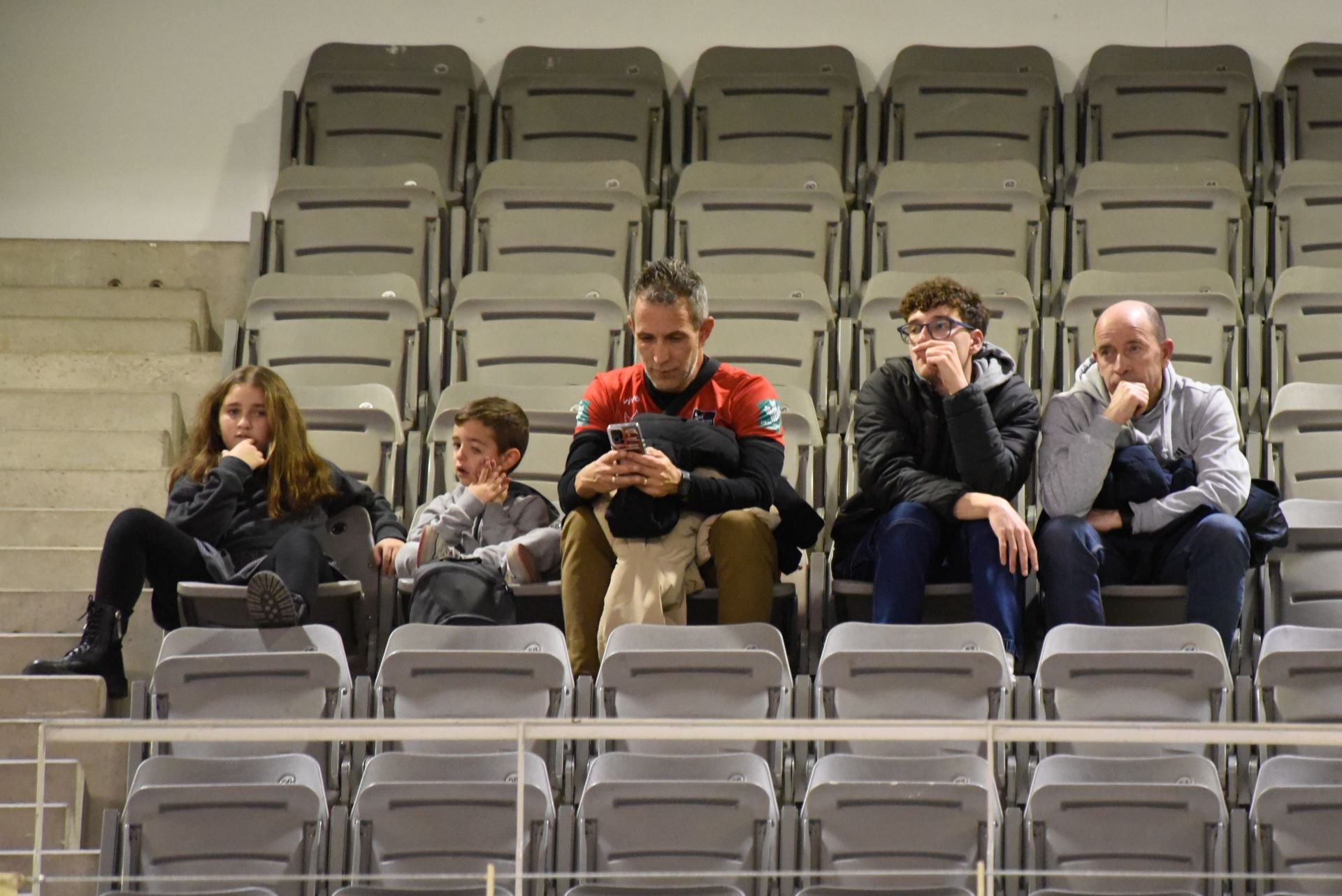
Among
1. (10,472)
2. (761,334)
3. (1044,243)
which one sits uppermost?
(1044,243)

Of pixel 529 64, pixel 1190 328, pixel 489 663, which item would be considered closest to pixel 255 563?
pixel 489 663

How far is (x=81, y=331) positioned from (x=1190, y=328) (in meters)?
2.93

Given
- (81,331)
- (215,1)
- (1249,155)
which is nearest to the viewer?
(81,331)

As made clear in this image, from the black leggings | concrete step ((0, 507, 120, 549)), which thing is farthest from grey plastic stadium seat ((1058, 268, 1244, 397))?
concrete step ((0, 507, 120, 549))

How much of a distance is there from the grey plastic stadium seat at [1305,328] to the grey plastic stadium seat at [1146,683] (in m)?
1.46

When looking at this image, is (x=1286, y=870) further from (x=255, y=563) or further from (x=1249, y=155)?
(x=1249, y=155)

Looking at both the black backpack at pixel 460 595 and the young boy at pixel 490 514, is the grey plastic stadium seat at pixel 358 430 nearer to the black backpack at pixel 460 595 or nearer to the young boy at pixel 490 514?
the young boy at pixel 490 514

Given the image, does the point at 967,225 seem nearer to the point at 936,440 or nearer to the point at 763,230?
the point at 763,230

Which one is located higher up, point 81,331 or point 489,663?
point 81,331

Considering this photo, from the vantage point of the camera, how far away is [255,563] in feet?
12.5

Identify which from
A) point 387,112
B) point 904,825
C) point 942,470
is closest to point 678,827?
point 904,825

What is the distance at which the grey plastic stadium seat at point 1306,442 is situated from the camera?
427 centimetres

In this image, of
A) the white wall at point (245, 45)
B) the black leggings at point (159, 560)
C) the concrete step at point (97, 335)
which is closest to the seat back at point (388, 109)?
the white wall at point (245, 45)

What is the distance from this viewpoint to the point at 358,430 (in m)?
4.47
